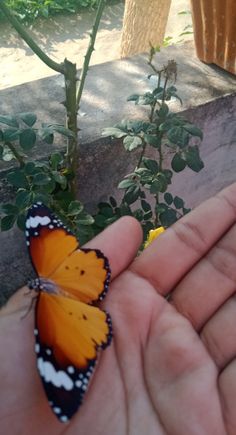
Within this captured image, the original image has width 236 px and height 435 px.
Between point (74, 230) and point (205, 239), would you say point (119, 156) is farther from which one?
point (205, 239)

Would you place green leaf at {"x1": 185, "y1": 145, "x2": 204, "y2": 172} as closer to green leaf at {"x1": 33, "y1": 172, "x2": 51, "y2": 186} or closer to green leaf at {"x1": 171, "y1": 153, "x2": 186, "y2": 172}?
green leaf at {"x1": 171, "y1": 153, "x2": 186, "y2": 172}

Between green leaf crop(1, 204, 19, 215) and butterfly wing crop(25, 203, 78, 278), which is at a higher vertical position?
butterfly wing crop(25, 203, 78, 278)

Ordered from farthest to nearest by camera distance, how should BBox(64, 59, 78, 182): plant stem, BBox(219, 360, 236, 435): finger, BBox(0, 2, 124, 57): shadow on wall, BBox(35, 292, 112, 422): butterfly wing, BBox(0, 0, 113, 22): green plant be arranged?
BBox(0, 0, 113, 22): green plant < BBox(0, 2, 124, 57): shadow on wall < BBox(64, 59, 78, 182): plant stem < BBox(219, 360, 236, 435): finger < BBox(35, 292, 112, 422): butterfly wing

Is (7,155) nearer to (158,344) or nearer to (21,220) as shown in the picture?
(21,220)

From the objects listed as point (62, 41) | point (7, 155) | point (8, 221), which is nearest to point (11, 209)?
point (8, 221)

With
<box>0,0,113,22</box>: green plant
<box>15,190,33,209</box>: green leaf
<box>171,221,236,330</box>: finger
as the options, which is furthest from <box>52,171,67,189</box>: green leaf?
<box>0,0,113,22</box>: green plant

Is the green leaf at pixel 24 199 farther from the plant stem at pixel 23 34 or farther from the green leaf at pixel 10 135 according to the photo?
the plant stem at pixel 23 34

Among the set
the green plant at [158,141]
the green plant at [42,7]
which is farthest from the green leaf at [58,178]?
the green plant at [42,7]
